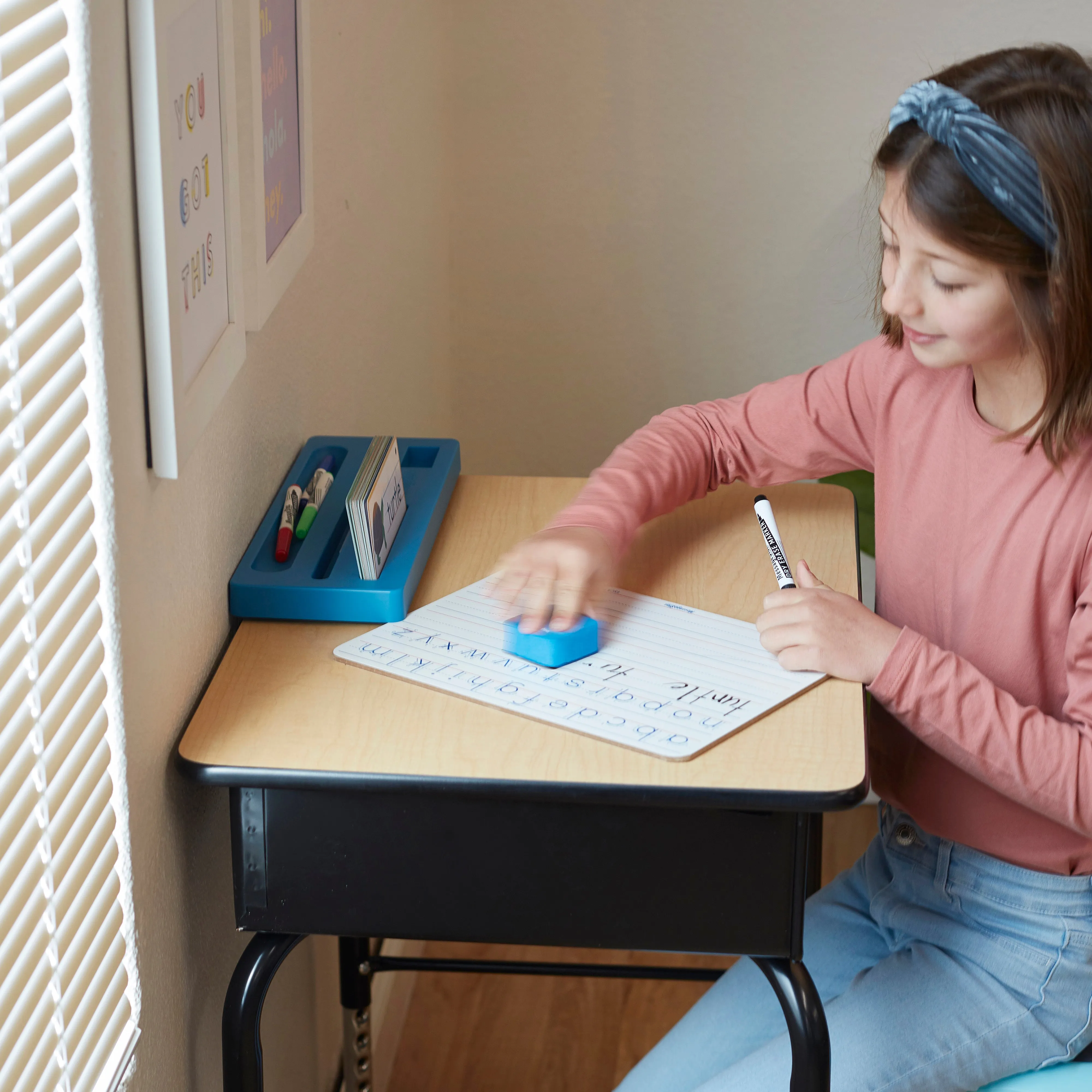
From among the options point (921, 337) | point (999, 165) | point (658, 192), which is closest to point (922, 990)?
point (921, 337)

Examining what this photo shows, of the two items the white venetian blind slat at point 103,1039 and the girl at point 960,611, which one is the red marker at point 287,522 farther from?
the white venetian blind slat at point 103,1039

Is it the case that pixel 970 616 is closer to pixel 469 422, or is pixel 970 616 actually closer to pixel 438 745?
pixel 438 745

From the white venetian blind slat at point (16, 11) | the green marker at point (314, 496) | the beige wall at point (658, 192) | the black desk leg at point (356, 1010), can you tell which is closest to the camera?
the white venetian blind slat at point (16, 11)

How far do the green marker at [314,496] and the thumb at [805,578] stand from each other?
41cm

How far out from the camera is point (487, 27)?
2.02 meters

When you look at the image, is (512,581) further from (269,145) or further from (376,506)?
(269,145)

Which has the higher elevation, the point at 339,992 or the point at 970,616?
the point at 970,616

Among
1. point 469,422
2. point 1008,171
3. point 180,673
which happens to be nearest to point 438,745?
point 180,673

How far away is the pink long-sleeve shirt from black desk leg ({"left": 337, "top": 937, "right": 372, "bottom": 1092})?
59cm

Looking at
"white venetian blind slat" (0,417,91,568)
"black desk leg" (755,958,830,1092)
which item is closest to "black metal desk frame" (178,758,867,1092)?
"black desk leg" (755,958,830,1092)

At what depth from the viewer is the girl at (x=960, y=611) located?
3.11ft

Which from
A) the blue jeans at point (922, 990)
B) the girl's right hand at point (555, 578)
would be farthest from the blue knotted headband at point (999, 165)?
the blue jeans at point (922, 990)

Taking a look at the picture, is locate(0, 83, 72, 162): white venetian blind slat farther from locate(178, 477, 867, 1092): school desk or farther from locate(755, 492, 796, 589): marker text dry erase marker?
locate(755, 492, 796, 589): marker text dry erase marker

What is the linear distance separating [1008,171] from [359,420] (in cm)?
84
